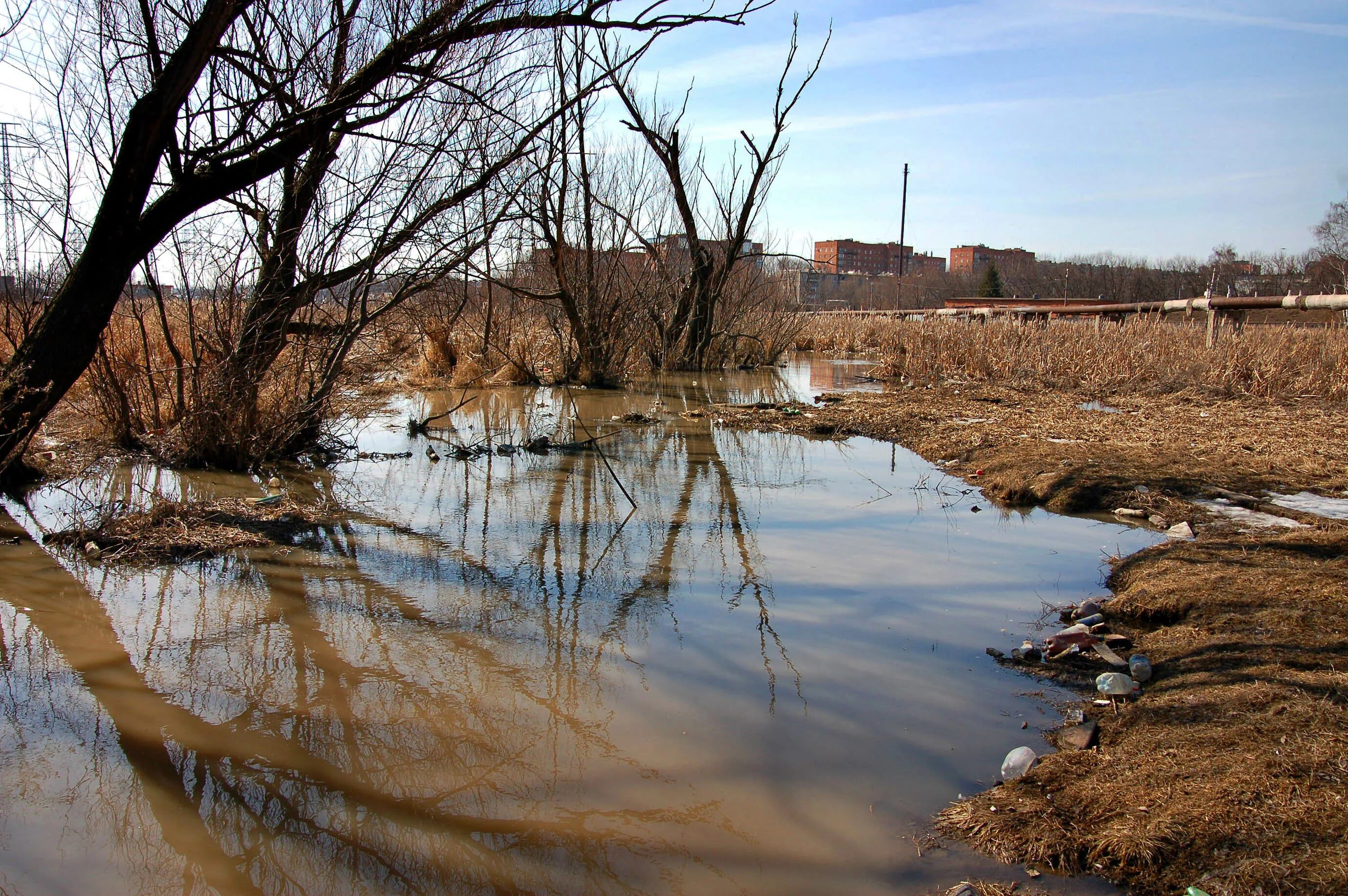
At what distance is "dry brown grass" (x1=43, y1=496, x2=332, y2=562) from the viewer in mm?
4227

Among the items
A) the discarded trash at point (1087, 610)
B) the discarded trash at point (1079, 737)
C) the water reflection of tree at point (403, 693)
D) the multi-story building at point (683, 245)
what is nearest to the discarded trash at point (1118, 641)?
the discarded trash at point (1087, 610)

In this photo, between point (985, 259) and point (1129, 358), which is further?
point (985, 259)

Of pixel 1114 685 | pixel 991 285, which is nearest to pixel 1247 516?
pixel 1114 685

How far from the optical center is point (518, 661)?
3115 millimetres

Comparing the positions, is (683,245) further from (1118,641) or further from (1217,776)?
(1217,776)

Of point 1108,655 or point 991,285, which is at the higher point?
point 991,285

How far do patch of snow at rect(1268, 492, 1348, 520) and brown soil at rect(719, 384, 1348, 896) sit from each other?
0.57 ft

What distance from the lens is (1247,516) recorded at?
476 centimetres

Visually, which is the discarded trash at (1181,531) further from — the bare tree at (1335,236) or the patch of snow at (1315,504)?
the bare tree at (1335,236)

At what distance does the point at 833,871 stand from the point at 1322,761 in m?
1.21

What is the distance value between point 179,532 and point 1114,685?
4.24 m

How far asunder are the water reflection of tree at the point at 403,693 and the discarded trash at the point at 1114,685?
0.99 m

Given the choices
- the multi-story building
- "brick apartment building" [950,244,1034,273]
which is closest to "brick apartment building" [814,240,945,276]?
"brick apartment building" [950,244,1034,273]

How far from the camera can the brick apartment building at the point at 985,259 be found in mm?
64875
